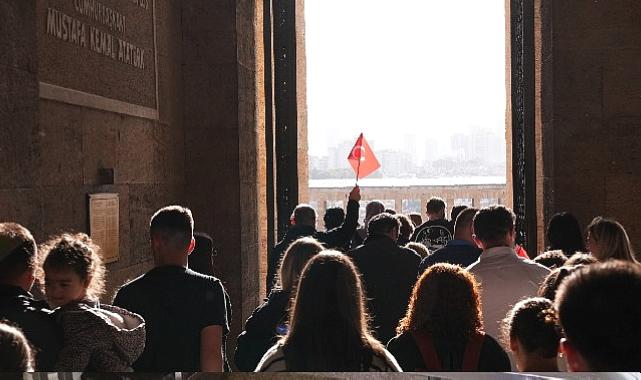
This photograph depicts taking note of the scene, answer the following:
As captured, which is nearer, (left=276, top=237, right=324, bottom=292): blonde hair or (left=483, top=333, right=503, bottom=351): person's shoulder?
(left=483, top=333, right=503, bottom=351): person's shoulder

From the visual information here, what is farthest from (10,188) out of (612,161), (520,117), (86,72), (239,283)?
(520,117)

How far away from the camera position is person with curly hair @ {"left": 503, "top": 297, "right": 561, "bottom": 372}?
2830mm

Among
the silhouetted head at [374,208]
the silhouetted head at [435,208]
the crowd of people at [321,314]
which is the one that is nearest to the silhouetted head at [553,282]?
the crowd of people at [321,314]

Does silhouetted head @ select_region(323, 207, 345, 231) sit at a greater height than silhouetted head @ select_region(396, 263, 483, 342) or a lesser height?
greater

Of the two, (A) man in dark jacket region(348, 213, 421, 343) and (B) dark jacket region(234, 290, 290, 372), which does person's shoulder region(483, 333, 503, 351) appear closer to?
(B) dark jacket region(234, 290, 290, 372)

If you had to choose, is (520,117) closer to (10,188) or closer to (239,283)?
(239,283)

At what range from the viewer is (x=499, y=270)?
436 centimetres

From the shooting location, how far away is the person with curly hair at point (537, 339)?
9.29 feet

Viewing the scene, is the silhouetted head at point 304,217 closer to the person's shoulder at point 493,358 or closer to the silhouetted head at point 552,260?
the silhouetted head at point 552,260

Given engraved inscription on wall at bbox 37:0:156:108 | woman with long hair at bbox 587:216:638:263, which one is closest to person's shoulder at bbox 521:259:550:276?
woman with long hair at bbox 587:216:638:263

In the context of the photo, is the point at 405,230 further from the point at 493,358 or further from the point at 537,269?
the point at 493,358

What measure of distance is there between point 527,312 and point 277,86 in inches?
314

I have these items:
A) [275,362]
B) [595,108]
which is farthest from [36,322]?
[595,108]

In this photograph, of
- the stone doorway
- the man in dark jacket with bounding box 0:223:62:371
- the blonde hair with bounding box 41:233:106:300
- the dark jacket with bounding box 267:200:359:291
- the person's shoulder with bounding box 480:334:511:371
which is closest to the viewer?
the man in dark jacket with bounding box 0:223:62:371
